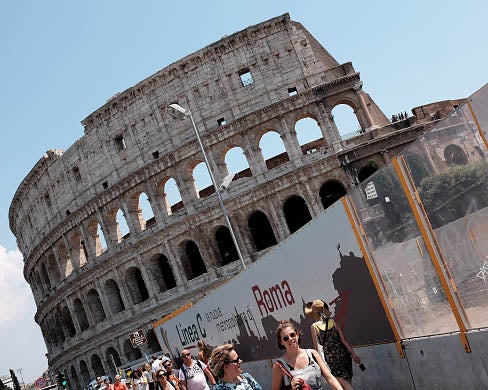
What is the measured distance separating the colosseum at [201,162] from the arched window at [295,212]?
7cm

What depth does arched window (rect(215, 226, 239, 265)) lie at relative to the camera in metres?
31.8

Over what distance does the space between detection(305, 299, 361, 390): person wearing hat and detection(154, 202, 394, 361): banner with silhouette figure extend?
44.9 inches

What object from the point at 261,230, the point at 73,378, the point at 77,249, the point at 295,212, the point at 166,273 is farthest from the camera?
the point at 73,378

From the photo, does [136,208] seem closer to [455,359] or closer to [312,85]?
[312,85]

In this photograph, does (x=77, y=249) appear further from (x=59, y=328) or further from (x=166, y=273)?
(x=59, y=328)

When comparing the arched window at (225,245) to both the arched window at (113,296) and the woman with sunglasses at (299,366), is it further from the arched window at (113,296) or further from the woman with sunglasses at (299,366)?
the woman with sunglasses at (299,366)

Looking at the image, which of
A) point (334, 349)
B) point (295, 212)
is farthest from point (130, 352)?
point (334, 349)

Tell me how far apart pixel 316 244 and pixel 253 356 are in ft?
15.0

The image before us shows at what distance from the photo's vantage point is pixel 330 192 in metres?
30.4

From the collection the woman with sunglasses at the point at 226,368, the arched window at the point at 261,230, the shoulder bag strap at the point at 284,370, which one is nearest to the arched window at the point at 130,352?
the arched window at the point at 261,230

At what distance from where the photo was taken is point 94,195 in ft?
116

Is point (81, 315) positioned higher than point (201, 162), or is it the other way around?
point (201, 162)

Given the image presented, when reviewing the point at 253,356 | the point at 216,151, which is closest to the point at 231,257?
the point at 216,151

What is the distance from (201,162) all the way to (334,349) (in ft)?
84.4
